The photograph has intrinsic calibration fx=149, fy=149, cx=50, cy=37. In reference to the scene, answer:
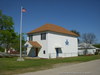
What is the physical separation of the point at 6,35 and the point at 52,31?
1036cm

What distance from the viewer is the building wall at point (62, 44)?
34.4 metres

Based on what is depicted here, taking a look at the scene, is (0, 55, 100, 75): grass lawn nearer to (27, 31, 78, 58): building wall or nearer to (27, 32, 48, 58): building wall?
(27, 31, 78, 58): building wall

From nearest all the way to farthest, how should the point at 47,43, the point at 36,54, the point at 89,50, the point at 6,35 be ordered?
the point at 6,35
the point at 47,43
the point at 36,54
the point at 89,50

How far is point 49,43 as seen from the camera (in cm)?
3403

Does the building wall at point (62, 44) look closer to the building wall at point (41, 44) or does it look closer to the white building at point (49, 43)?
the white building at point (49, 43)

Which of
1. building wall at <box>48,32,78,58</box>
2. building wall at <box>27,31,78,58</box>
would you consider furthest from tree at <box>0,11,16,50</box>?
building wall at <box>48,32,78,58</box>

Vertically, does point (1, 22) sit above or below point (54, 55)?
above

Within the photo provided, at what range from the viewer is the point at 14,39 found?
33.9 meters

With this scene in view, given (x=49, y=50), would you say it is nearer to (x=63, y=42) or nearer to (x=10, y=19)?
(x=63, y=42)

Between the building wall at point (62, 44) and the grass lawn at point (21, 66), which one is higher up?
the building wall at point (62, 44)

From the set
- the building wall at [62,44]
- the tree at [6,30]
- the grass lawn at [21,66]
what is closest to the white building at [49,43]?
the building wall at [62,44]

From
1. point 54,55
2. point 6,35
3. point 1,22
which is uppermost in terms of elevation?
point 1,22

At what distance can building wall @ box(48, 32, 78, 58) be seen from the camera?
34.4m

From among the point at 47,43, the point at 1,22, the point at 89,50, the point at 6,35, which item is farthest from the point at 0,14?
the point at 89,50
